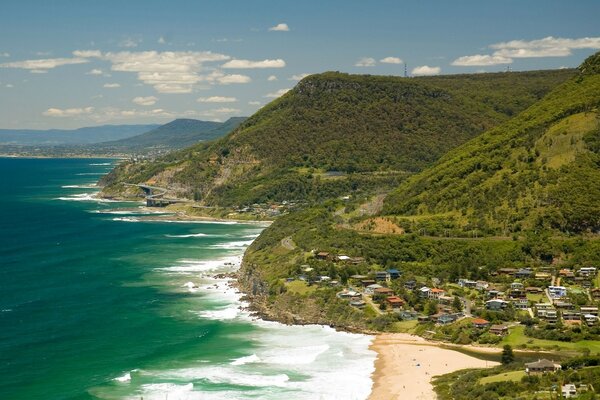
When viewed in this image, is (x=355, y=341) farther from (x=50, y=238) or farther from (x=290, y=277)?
(x=50, y=238)

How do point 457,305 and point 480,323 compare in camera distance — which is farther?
point 457,305

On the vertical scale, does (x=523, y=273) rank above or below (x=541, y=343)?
above

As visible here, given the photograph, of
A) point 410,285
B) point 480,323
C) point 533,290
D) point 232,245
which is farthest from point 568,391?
point 232,245

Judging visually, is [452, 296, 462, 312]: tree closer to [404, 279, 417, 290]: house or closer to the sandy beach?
the sandy beach

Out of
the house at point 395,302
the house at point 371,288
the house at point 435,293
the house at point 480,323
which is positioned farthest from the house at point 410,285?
the house at point 480,323

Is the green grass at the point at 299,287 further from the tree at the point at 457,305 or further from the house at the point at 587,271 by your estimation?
the house at the point at 587,271

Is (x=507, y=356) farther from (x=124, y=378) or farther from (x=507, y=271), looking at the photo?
(x=124, y=378)

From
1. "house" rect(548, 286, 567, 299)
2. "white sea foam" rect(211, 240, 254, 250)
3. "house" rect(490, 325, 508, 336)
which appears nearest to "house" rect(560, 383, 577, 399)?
"house" rect(490, 325, 508, 336)
